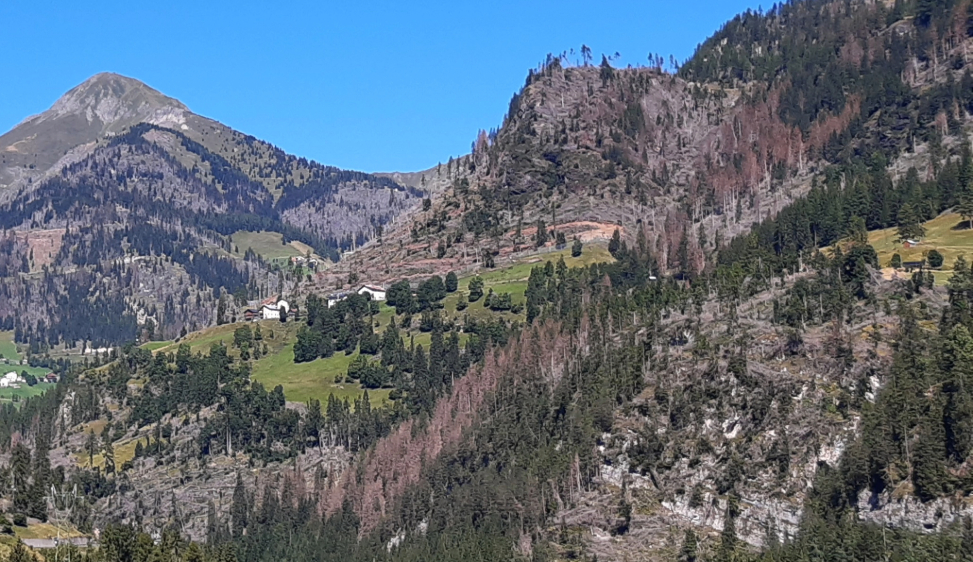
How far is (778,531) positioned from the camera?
185m

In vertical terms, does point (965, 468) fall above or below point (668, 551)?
above

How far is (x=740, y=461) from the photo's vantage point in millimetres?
198375

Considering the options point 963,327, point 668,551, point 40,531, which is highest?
point 963,327

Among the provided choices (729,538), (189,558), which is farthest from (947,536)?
(189,558)

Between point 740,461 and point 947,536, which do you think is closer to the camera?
point 947,536

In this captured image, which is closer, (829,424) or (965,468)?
(965,468)

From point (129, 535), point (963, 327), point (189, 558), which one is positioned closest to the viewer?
point (189, 558)

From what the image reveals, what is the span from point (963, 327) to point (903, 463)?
27.4 m

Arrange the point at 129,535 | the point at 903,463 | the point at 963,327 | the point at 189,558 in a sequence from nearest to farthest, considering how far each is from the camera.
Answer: the point at 189,558 < the point at 129,535 < the point at 903,463 < the point at 963,327

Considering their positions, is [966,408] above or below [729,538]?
above

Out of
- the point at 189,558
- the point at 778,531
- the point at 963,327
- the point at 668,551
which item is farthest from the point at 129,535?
the point at 963,327

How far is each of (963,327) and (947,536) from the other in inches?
1716

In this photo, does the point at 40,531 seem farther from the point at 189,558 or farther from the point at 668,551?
the point at 668,551

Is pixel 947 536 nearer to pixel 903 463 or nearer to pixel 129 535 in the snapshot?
pixel 903 463
